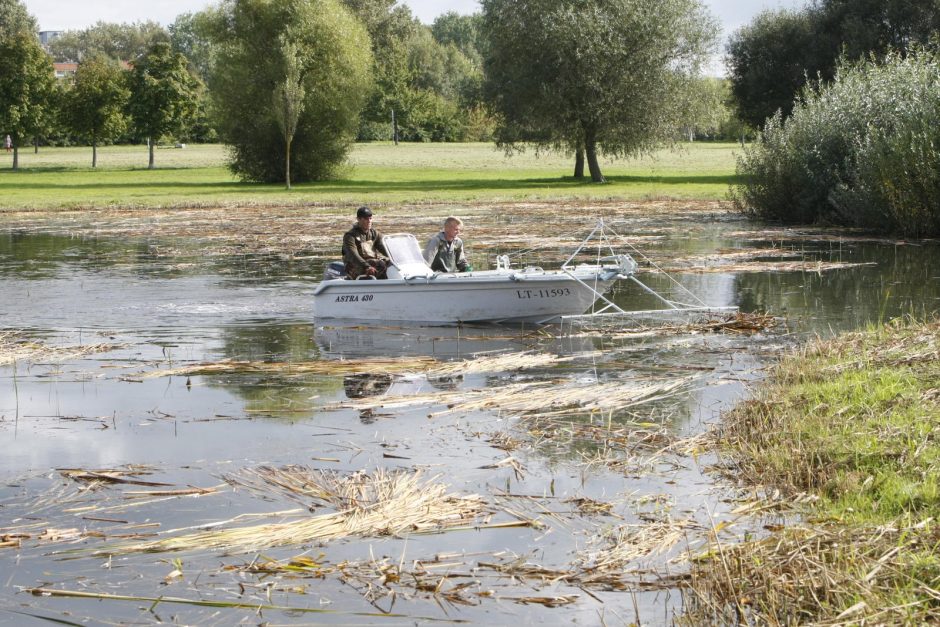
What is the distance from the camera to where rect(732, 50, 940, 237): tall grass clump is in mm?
27109

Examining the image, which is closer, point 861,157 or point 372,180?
point 861,157

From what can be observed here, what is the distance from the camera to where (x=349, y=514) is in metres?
7.20

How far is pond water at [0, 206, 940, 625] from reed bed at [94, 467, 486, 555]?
0.04m

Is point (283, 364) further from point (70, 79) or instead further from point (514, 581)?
point (70, 79)

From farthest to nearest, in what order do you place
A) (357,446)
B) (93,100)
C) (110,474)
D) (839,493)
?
(93,100), (357,446), (110,474), (839,493)

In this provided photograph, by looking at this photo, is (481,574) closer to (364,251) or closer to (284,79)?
(364,251)

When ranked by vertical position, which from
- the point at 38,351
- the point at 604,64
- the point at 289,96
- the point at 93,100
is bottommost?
the point at 38,351

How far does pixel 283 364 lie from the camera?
1325 cm

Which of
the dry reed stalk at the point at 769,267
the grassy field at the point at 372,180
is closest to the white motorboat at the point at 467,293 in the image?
the dry reed stalk at the point at 769,267

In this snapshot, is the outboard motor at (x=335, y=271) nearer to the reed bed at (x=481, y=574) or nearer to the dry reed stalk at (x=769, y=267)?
the dry reed stalk at (x=769, y=267)

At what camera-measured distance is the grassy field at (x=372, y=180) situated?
4656cm

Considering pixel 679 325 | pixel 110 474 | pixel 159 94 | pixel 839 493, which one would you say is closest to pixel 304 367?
pixel 110 474

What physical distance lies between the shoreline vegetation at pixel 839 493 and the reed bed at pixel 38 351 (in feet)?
26.2

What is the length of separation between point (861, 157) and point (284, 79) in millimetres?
30470
